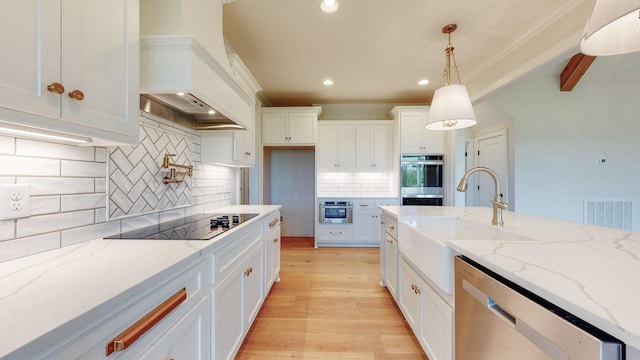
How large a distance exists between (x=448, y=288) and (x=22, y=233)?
70.9 inches

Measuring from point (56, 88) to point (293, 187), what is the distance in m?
4.23

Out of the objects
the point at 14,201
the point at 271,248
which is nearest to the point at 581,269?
the point at 14,201

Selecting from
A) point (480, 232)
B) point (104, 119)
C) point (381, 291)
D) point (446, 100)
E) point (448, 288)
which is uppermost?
point (446, 100)

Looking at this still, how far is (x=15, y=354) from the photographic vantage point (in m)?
0.41

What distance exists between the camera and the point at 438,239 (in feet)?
4.34

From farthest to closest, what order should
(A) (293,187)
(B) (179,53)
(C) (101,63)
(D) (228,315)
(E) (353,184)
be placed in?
(A) (293,187), (E) (353,184), (D) (228,315), (B) (179,53), (C) (101,63)

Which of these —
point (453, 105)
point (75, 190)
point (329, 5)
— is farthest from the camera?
point (329, 5)

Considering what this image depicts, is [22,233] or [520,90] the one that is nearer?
[22,233]

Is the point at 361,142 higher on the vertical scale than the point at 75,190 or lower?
higher

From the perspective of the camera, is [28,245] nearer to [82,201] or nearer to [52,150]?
[82,201]

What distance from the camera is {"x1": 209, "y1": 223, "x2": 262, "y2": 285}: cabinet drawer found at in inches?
46.3

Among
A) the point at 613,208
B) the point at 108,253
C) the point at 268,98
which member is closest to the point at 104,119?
the point at 108,253

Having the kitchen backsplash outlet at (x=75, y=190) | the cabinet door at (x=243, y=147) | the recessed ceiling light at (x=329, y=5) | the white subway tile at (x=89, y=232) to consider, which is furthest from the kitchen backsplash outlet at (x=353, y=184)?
the white subway tile at (x=89, y=232)

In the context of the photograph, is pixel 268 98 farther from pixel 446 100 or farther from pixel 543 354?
pixel 543 354
